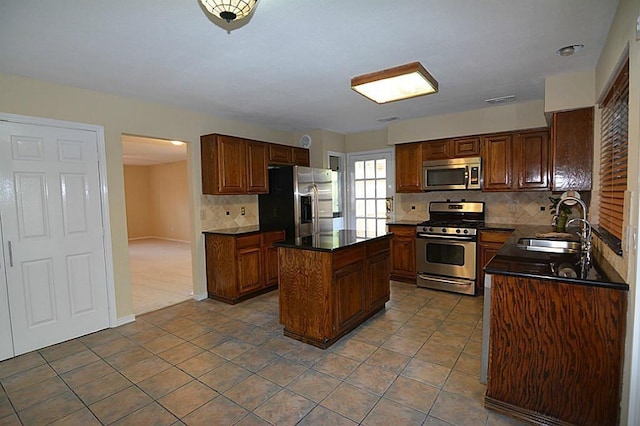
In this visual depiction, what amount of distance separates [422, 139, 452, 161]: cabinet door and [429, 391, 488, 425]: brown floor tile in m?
3.37

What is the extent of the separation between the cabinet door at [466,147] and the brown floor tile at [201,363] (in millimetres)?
3953

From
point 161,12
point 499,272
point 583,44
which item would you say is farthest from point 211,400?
point 583,44

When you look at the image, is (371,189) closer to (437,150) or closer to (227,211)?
(437,150)

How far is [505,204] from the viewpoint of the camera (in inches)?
181

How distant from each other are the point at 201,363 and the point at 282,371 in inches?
27.5

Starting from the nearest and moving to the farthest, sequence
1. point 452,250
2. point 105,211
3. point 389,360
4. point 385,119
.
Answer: point 389,360 < point 105,211 < point 452,250 < point 385,119

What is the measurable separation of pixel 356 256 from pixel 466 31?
203cm

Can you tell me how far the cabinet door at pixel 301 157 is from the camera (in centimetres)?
537

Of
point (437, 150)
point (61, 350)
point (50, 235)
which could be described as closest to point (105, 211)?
point (50, 235)

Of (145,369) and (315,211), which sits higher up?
(315,211)

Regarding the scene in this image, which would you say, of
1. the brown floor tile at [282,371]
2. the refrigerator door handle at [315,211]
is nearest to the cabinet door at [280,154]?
the refrigerator door handle at [315,211]

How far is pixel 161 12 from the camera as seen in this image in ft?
6.32

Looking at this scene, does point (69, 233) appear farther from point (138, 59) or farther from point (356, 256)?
point (356, 256)

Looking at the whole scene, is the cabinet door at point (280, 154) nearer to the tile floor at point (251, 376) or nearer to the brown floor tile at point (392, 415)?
the tile floor at point (251, 376)
